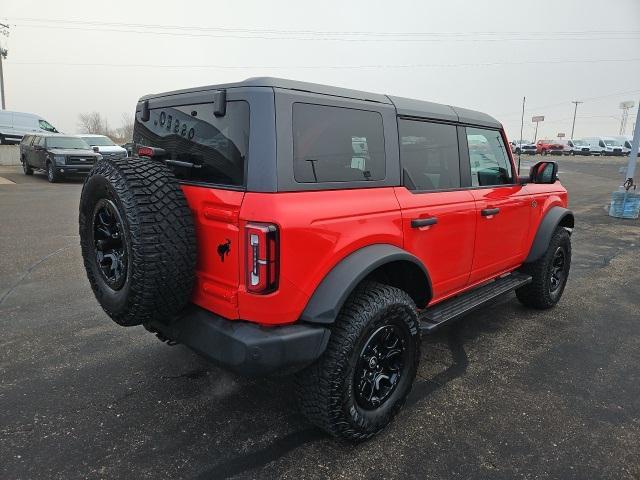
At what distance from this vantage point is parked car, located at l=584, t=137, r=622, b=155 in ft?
147

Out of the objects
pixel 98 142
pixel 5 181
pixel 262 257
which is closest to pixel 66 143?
pixel 5 181

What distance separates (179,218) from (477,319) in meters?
3.29

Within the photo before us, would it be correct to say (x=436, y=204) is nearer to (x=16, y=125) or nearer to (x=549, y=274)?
(x=549, y=274)

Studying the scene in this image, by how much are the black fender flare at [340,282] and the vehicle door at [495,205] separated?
129cm

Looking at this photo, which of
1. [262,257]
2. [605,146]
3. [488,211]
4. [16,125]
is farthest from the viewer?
[605,146]

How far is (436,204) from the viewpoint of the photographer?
117 inches

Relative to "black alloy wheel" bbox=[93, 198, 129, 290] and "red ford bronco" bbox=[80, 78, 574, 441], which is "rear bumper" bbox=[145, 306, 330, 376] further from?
"black alloy wheel" bbox=[93, 198, 129, 290]

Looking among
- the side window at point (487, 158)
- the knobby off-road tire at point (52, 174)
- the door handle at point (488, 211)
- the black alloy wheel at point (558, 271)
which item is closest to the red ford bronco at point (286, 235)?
the door handle at point (488, 211)

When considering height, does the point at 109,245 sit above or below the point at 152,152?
below

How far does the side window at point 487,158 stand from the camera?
354cm

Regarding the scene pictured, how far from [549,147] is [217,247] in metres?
53.8

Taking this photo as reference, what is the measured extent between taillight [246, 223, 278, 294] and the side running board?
126cm

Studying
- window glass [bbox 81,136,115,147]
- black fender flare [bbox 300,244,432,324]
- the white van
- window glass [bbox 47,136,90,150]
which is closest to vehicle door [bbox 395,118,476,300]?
black fender flare [bbox 300,244,432,324]

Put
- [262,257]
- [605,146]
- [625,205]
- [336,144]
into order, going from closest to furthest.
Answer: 1. [262,257]
2. [336,144]
3. [625,205]
4. [605,146]
